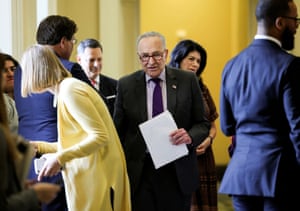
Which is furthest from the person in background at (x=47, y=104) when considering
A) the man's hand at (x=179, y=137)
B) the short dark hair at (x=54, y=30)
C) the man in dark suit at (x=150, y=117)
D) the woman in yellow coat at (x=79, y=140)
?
the man's hand at (x=179, y=137)

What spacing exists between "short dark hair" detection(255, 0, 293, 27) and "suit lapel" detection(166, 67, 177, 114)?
2.43 feet

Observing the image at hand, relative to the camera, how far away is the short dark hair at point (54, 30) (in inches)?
116

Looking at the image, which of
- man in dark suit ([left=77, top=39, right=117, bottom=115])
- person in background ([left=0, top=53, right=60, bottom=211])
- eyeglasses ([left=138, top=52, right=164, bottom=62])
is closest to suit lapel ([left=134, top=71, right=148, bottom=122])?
eyeglasses ([left=138, top=52, right=164, bottom=62])

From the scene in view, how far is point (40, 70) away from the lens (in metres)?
2.49

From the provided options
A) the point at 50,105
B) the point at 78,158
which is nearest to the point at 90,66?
the point at 50,105

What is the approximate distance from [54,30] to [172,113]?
76 cm

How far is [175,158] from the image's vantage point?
291cm

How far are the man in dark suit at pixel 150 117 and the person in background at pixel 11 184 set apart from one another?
4.60 ft

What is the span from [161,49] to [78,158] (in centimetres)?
88

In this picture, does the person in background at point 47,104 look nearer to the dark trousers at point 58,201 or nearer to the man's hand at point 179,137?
the dark trousers at point 58,201

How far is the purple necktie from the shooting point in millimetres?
3035

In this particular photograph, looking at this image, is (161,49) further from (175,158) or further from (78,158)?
(78,158)

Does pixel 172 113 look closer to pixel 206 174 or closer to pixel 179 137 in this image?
pixel 179 137

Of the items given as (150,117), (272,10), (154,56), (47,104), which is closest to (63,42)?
(47,104)
